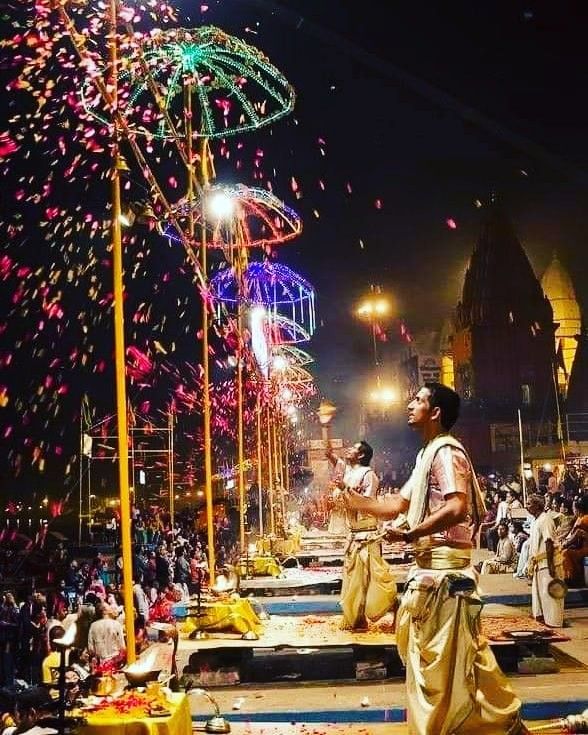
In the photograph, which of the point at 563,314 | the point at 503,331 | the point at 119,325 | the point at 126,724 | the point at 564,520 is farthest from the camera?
the point at 563,314

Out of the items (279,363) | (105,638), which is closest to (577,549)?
Result: (105,638)

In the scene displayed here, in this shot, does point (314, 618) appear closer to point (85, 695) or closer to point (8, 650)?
point (8, 650)

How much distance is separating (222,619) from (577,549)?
8333 mm

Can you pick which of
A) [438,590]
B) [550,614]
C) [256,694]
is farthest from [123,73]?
[550,614]

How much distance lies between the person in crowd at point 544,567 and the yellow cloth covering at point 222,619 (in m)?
4.80

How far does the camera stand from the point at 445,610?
5.78m

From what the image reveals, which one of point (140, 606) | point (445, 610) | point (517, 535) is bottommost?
point (140, 606)

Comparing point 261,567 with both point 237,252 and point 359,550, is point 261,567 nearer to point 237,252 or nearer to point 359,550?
point 237,252

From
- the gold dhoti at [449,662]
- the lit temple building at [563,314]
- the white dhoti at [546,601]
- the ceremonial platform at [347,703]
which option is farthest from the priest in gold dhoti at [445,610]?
the lit temple building at [563,314]

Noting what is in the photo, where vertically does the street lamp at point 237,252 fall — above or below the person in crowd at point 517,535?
above

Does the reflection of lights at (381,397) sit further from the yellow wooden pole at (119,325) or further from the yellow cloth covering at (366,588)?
the yellow wooden pole at (119,325)

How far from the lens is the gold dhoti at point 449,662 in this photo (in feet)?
18.4

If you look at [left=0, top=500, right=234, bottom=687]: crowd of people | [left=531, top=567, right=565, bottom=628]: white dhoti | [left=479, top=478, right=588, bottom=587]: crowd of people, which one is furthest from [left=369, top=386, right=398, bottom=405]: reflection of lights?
[left=531, top=567, right=565, bottom=628]: white dhoti

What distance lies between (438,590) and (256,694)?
4.09 meters
